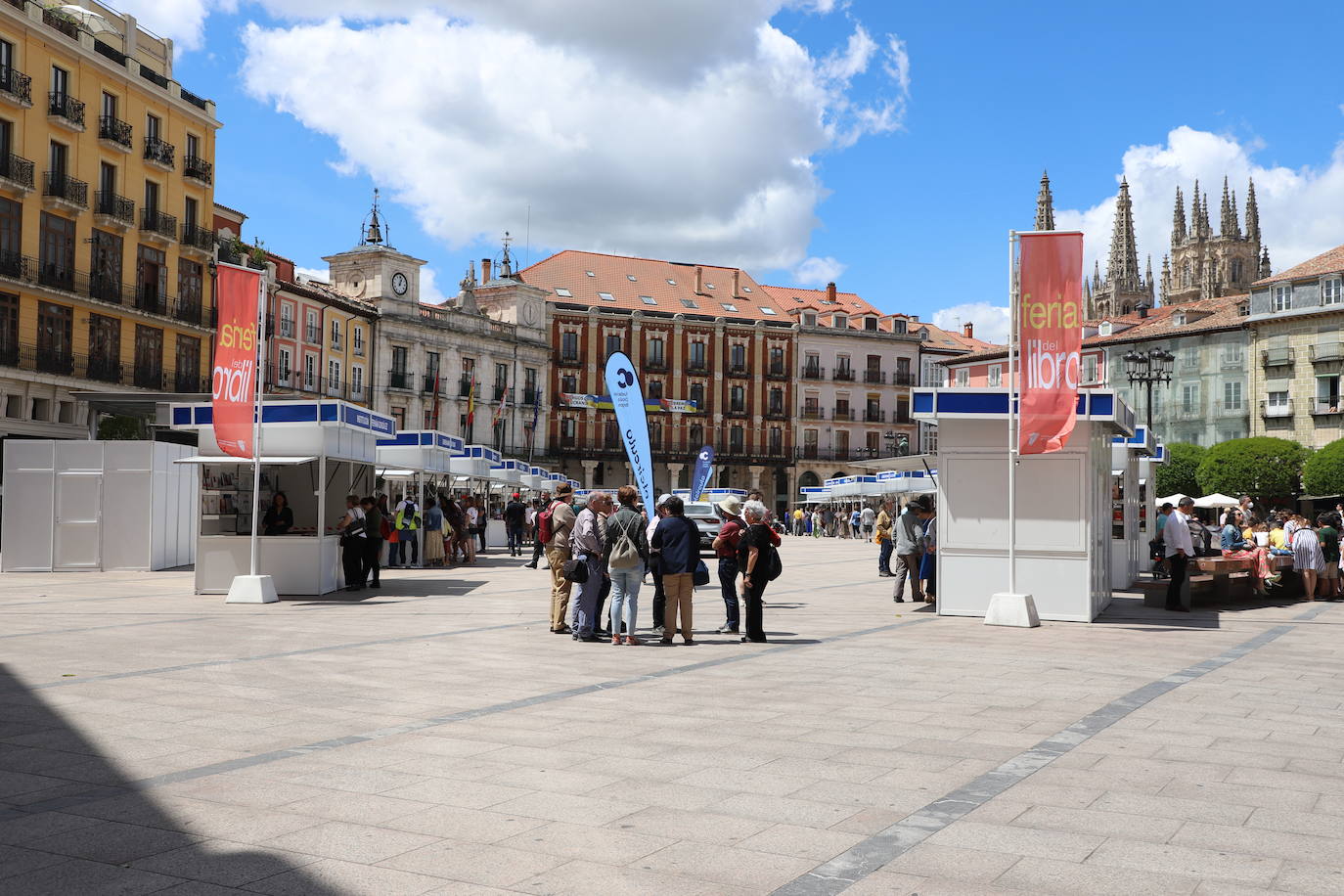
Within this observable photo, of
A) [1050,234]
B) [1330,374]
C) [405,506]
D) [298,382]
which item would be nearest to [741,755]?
[1050,234]

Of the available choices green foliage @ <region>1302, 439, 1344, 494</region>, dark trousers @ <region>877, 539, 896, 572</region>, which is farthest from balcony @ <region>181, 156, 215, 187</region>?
green foliage @ <region>1302, 439, 1344, 494</region>

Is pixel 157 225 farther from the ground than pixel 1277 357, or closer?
farther from the ground

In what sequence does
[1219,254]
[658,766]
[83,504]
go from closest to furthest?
[658,766] < [83,504] < [1219,254]

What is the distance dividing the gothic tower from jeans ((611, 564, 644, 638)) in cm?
11709

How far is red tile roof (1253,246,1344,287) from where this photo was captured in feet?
216

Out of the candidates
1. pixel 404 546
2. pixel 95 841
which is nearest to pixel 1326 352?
pixel 404 546

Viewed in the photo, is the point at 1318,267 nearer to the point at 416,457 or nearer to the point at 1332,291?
the point at 1332,291

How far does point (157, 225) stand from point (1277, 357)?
5713 centimetres

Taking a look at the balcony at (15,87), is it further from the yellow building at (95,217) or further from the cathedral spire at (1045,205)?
the cathedral spire at (1045,205)

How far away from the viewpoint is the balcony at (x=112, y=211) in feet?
137

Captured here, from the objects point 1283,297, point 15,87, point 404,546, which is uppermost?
point 15,87

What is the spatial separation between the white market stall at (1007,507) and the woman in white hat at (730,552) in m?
4.10

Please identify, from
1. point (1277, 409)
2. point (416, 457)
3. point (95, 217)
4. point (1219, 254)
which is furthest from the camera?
point (1219, 254)

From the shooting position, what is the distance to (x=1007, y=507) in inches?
674
